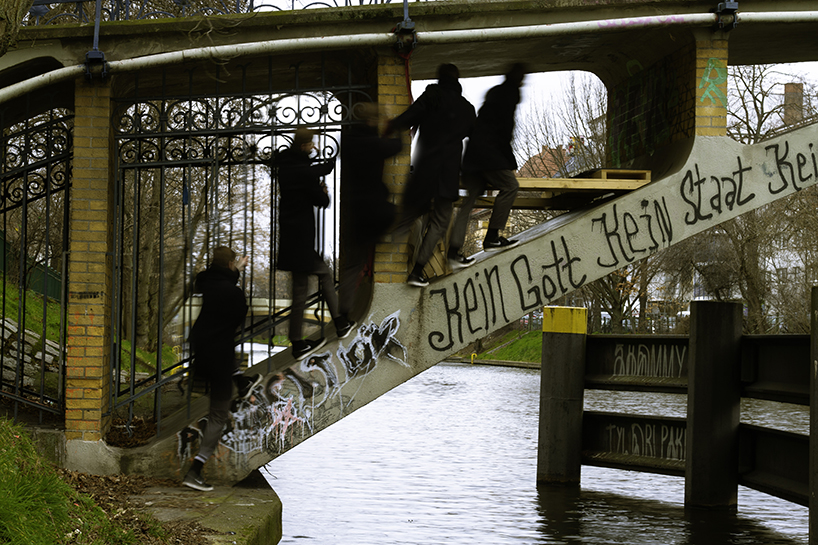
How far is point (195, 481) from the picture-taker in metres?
6.91

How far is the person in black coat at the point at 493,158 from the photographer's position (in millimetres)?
7840

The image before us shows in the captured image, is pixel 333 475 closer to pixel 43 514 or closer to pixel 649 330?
pixel 43 514

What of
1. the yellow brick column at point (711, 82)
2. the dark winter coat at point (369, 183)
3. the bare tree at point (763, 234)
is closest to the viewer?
the dark winter coat at point (369, 183)

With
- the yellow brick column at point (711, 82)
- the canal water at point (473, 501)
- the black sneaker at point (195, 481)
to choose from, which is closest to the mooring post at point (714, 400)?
the canal water at point (473, 501)

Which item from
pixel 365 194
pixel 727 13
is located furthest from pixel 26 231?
pixel 727 13

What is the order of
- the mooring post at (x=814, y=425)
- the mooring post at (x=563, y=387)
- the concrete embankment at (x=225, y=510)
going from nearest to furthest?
the concrete embankment at (x=225, y=510)
the mooring post at (x=814, y=425)
the mooring post at (x=563, y=387)

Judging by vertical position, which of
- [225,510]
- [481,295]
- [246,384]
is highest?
[481,295]

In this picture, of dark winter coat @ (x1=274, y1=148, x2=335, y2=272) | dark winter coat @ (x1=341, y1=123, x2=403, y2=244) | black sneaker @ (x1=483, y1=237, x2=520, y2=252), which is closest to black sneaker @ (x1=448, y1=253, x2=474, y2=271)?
black sneaker @ (x1=483, y1=237, x2=520, y2=252)

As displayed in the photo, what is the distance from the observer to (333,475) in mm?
10344

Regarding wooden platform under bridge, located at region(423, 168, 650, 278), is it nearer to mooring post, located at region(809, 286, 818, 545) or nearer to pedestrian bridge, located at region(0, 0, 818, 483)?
pedestrian bridge, located at region(0, 0, 818, 483)

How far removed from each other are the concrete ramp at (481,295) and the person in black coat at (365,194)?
309mm

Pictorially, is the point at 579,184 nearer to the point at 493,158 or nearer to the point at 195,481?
the point at 493,158

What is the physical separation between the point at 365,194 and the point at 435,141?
76 centimetres

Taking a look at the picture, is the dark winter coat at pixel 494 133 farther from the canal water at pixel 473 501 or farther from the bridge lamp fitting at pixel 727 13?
the canal water at pixel 473 501
